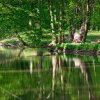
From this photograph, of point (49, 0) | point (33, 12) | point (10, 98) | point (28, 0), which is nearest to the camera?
point (10, 98)

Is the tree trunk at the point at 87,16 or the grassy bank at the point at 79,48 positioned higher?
the tree trunk at the point at 87,16

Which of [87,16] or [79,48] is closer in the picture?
[79,48]

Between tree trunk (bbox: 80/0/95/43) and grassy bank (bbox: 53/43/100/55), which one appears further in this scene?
tree trunk (bbox: 80/0/95/43)

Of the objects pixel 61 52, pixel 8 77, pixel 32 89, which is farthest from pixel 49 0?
pixel 32 89

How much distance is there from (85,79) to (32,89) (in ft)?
15.6

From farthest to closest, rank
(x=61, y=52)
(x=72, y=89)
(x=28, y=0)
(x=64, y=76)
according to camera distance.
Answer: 1. (x=61, y=52)
2. (x=28, y=0)
3. (x=64, y=76)
4. (x=72, y=89)

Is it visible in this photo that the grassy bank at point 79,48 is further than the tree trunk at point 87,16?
No

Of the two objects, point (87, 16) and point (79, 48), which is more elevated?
point (87, 16)

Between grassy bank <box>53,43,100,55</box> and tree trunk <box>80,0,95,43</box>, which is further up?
tree trunk <box>80,0,95,43</box>

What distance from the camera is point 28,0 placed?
3606 cm

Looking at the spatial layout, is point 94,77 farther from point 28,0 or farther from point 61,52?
point 61,52

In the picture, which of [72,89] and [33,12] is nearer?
[72,89]

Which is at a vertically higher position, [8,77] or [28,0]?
[28,0]

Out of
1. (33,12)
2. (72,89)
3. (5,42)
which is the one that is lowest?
(5,42)
